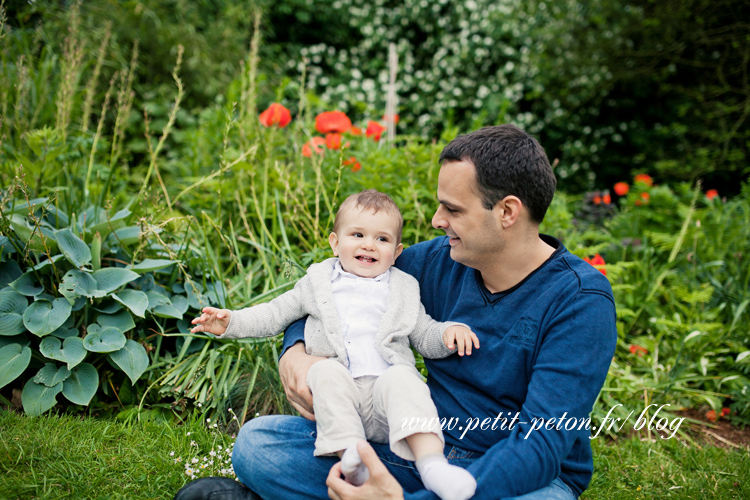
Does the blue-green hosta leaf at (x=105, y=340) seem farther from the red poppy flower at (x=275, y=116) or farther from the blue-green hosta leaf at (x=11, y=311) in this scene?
the red poppy flower at (x=275, y=116)

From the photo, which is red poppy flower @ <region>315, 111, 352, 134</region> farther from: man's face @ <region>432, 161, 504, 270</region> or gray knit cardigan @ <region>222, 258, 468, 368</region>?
man's face @ <region>432, 161, 504, 270</region>

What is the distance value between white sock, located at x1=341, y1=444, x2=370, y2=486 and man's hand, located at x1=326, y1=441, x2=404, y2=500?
0.13ft

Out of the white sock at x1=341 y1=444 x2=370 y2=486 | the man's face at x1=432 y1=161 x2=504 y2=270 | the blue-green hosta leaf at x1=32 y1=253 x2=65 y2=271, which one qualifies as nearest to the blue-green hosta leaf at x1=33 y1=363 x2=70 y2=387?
the blue-green hosta leaf at x1=32 y1=253 x2=65 y2=271

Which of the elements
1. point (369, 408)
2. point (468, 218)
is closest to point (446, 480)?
point (369, 408)

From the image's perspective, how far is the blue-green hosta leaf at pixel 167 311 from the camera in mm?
2428

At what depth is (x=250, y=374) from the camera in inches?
99.5

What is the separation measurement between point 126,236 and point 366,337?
1416 millimetres

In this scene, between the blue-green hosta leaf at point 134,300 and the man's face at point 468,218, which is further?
the blue-green hosta leaf at point 134,300

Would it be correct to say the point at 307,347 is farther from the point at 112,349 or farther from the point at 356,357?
the point at 112,349

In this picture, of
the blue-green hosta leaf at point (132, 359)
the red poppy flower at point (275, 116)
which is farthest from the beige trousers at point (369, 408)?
the red poppy flower at point (275, 116)

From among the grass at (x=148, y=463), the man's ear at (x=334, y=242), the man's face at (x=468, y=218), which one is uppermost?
the man's face at (x=468, y=218)

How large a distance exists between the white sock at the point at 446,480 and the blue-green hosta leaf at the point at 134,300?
1.49 m

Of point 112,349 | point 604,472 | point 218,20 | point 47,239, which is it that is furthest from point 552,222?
point 218,20

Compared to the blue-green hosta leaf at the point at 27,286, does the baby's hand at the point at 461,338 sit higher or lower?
higher
